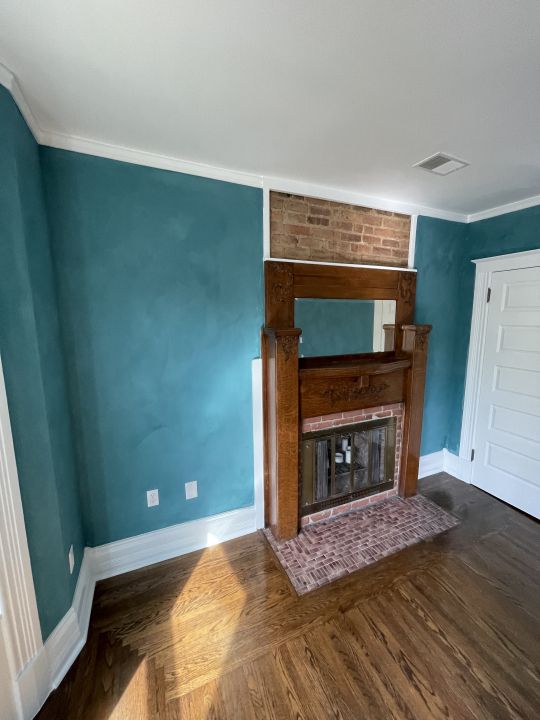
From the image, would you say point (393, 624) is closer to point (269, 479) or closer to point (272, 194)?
point (269, 479)

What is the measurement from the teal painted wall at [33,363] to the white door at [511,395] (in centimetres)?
326

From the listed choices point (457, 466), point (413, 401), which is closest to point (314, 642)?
point (413, 401)

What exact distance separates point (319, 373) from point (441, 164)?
4.84 ft

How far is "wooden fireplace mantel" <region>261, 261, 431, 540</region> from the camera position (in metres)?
2.00

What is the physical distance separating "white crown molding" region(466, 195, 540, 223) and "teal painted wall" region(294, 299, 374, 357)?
1395 mm

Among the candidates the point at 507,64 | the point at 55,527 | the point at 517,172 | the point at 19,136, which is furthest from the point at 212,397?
the point at 517,172

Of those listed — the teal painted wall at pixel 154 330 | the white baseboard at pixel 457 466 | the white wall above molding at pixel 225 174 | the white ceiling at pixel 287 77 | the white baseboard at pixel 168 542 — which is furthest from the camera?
the white baseboard at pixel 457 466

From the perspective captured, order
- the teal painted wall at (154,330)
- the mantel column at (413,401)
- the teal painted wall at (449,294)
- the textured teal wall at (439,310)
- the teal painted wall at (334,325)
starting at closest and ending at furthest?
→ the teal painted wall at (154,330) < the teal painted wall at (334,325) < the mantel column at (413,401) < the teal painted wall at (449,294) < the textured teal wall at (439,310)

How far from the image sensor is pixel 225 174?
1.85m

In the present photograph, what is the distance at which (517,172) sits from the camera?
1.89 metres

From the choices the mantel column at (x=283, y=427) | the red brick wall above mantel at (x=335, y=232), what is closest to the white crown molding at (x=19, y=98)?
the red brick wall above mantel at (x=335, y=232)

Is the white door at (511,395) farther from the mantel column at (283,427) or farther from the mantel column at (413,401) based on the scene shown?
the mantel column at (283,427)

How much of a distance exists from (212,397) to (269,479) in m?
0.79

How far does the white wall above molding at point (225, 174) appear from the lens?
1376 millimetres
